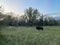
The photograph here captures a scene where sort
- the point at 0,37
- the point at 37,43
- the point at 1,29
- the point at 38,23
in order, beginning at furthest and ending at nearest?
1. the point at 38,23
2. the point at 1,29
3. the point at 0,37
4. the point at 37,43

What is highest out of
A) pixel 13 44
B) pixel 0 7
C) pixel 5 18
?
pixel 0 7

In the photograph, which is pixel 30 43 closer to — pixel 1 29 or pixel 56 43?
pixel 56 43

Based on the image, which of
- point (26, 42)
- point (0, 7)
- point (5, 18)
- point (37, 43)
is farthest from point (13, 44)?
point (0, 7)

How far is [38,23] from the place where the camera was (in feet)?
101

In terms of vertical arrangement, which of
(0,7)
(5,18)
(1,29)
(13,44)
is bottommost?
(13,44)

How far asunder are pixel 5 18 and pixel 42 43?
326cm

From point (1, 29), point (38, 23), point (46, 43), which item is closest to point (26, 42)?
point (46, 43)

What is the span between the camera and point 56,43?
934 cm

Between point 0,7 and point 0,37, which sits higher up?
point 0,7

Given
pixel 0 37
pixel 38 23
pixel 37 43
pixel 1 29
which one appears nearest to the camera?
pixel 37 43

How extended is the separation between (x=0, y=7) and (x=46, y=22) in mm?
21521

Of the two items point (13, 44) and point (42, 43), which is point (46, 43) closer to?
point (42, 43)

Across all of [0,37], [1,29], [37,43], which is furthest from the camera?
[1,29]

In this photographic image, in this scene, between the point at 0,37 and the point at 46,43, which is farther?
the point at 0,37
